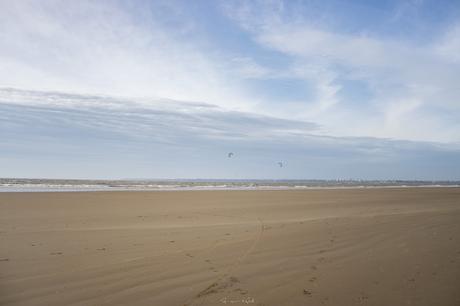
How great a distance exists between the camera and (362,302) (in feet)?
17.1

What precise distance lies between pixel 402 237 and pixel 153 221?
8.42 meters

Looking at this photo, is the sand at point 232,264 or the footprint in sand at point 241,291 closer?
the sand at point 232,264

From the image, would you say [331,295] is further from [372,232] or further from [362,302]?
[372,232]

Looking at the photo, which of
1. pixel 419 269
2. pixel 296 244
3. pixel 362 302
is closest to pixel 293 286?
pixel 362 302

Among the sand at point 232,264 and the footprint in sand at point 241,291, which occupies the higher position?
the sand at point 232,264

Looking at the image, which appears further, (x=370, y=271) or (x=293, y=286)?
(x=370, y=271)

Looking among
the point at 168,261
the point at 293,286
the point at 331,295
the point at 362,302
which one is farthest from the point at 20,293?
the point at 362,302

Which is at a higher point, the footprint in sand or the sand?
the sand

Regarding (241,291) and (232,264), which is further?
(232,264)

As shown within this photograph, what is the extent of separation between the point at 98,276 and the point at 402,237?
749 centimetres

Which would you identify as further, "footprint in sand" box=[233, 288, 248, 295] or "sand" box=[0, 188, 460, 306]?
"footprint in sand" box=[233, 288, 248, 295]

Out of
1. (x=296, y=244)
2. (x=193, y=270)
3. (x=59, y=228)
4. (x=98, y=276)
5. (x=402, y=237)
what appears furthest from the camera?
(x=59, y=228)

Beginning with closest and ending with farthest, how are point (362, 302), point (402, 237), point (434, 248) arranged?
point (362, 302) < point (434, 248) < point (402, 237)

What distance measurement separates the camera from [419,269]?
677 centimetres
